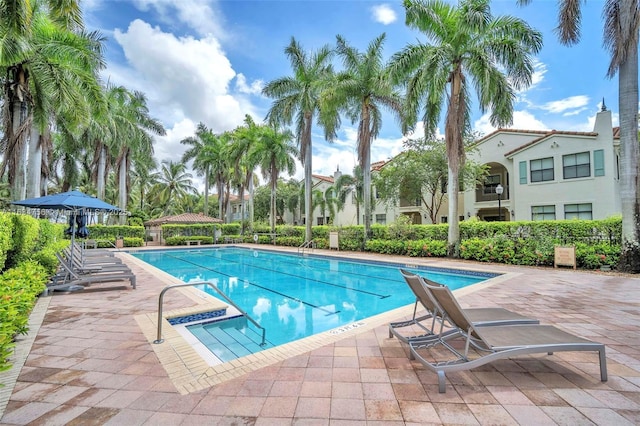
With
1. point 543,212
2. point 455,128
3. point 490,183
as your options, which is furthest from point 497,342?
point 490,183

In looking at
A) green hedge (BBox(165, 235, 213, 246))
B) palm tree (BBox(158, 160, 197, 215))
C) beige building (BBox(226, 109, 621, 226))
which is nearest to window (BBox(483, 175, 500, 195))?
beige building (BBox(226, 109, 621, 226))

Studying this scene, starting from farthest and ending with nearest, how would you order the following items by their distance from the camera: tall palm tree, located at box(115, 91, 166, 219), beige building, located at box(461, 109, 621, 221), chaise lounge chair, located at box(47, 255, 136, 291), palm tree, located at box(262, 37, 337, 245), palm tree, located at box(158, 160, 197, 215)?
1. palm tree, located at box(158, 160, 197, 215)
2. tall palm tree, located at box(115, 91, 166, 219)
3. palm tree, located at box(262, 37, 337, 245)
4. beige building, located at box(461, 109, 621, 221)
5. chaise lounge chair, located at box(47, 255, 136, 291)

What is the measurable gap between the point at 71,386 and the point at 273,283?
25.2 ft

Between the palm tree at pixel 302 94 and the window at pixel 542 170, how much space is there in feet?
43.5

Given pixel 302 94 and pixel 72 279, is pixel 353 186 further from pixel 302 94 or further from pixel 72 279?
pixel 72 279

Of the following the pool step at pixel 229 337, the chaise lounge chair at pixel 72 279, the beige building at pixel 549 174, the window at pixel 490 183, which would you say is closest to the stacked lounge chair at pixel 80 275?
the chaise lounge chair at pixel 72 279

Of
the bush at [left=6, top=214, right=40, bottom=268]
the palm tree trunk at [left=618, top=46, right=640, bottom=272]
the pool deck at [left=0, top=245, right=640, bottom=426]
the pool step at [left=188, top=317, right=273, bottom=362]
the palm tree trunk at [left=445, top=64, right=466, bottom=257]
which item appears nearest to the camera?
the pool deck at [left=0, top=245, right=640, bottom=426]

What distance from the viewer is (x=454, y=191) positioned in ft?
43.6

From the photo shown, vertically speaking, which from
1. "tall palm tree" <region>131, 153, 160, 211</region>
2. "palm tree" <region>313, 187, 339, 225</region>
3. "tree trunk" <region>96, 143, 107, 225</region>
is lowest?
"palm tree" <region>313, 187, 339, 225</region>

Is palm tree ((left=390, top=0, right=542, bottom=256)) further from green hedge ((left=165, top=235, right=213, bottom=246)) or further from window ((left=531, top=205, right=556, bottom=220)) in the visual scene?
green hedge ((left=165, top=235, right=213, bottom=246))

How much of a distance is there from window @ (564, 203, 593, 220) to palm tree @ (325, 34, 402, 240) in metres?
12.0

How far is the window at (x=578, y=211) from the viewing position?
17562 millimetres

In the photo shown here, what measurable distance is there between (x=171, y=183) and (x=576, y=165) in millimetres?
45180

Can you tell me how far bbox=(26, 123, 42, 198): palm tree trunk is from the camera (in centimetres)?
1254
